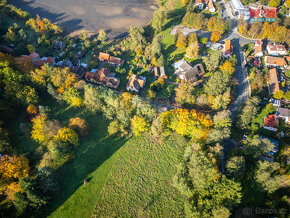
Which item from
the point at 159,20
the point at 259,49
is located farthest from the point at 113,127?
the point at 259,49

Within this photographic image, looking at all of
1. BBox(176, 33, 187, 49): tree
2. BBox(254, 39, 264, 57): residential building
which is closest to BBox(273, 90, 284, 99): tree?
BBox(254, 39, 264, 57): residential building

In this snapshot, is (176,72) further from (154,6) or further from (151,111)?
(154,6)

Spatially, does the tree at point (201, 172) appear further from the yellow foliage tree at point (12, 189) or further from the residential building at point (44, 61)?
the residential building at point (44, 61)

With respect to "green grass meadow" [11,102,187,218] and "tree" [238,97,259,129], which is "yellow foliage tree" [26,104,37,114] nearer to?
"green grass meadow" [11,102,187,218]

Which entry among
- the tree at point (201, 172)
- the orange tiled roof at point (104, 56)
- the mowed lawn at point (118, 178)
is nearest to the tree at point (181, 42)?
the orange tiled roof at point (104, 56)

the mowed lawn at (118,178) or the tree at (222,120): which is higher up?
the tree at (222,120)

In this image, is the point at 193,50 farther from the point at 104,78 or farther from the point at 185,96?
the point at 104,78
